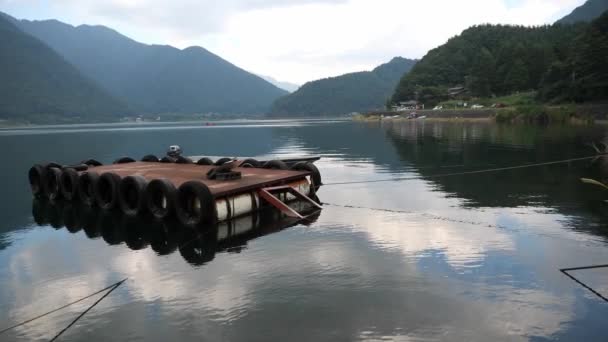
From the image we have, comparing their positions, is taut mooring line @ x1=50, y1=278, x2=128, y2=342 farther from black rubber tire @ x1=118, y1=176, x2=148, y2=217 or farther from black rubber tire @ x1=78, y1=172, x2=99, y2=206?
black rubber tire @ x1=78, y1=172, x2=99, y2=206

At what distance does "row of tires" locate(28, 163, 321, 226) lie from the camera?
16531 mm

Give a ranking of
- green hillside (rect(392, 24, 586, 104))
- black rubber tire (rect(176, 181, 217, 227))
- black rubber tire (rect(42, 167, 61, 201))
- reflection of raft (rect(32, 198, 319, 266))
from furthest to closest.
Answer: green hillside (rect(392, 24, 586, 104))
black rubber tire (rect(42, 167, 61, 201))
black rubber tire (rect(176, 181, 217, 227))
reflection of raft (rect(32, 198, 319, 266))

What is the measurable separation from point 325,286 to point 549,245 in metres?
7.55

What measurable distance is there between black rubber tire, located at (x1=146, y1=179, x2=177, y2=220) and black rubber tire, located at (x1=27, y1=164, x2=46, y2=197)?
9.87m

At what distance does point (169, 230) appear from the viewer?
53.7 feet

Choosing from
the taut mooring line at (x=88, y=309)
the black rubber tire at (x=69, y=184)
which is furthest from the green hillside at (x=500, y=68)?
the taut mooring line at (x=88, y=309)

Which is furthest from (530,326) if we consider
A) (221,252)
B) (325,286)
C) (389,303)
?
(221,252)

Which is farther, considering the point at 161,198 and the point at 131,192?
the point at 131,192

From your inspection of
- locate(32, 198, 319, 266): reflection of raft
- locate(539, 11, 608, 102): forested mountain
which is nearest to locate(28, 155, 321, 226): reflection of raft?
locate(32, 198, 319, 266): reflection of raft

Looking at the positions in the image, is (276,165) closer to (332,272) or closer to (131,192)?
(131,192)

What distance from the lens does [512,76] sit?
13500cm

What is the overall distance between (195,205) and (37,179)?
532 inches

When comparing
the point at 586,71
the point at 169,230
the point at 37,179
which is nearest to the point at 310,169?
the point at 169,230

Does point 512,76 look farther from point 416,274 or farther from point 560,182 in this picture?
point 416,274
